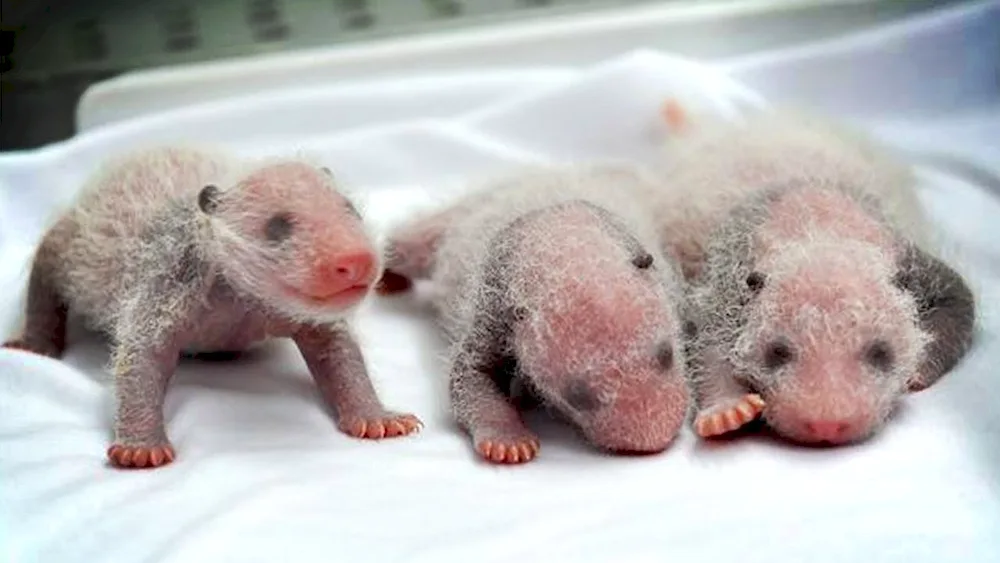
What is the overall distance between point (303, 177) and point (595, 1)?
1.69 metres

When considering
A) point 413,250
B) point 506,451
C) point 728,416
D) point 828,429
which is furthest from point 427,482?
point 413,250

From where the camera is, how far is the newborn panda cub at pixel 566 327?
1.69 meters

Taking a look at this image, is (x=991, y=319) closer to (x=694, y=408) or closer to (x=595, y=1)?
(x=694, y=408)

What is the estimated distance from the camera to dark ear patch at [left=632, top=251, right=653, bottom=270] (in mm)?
1833

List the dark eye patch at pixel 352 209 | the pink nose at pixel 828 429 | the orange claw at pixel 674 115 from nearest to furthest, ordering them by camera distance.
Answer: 1. the pink nose at pixel 828 429
2. the dark eye patch at pixel 352 209
3. the orange claw at pixel 674 115

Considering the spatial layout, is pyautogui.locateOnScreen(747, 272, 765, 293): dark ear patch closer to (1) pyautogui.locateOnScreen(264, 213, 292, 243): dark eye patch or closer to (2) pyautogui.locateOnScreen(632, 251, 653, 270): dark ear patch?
(2) pyautogui.locateOnScreen(632, 251, 653, 270): dark ear patch

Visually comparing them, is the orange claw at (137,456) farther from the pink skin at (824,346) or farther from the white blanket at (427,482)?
the pink skin at (824,346)

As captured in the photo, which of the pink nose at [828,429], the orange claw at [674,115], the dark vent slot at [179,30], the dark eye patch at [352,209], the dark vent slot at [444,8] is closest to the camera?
the pink nose at [828,429]

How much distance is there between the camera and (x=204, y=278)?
1.86 meters

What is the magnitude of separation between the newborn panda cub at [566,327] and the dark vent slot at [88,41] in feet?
4.31

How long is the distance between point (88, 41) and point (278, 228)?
1568 mm

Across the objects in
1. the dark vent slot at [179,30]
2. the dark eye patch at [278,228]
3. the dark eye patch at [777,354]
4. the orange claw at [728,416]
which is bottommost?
the dark vent slot at [179,30]

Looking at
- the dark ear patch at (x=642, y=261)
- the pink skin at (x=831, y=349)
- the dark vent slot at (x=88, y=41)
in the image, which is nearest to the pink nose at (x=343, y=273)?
the dark ear patch at (x=642, y=261)

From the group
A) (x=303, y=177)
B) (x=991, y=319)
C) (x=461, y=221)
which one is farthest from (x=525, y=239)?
(x=991, y=319)
